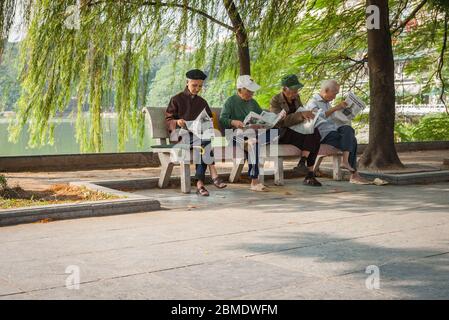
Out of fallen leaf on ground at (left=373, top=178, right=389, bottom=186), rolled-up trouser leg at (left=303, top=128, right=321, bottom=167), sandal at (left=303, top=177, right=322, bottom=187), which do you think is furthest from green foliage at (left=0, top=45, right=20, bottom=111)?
fallen leaf on ground at (left=373, top=178, right=389, bottom=186)

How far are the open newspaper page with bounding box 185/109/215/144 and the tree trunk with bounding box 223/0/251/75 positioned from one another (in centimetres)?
366

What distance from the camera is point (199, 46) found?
482 inches

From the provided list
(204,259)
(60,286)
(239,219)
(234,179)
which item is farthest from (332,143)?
(60,286)

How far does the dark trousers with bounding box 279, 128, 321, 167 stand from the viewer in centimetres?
858

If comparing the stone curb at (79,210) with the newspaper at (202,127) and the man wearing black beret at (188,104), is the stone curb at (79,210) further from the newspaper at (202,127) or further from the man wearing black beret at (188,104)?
the man wearing black beret at (188,104)

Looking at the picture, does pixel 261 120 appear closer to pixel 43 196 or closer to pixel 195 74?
pixel 195 74

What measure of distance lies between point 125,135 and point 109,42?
1.82m

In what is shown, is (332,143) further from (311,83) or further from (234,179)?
(311,83)

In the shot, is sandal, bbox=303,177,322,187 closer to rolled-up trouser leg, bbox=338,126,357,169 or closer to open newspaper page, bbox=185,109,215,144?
rolled-up trouser leg, bbox=338,126,357,169

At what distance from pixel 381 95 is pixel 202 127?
3.37 meters

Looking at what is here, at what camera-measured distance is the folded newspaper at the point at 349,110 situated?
8797 mm

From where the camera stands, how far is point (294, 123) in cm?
855

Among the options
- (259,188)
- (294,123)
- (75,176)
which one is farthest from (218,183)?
(75,176)

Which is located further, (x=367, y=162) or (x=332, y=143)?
(x=367, y=162)
